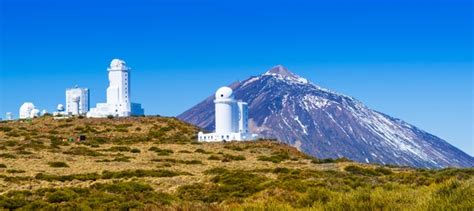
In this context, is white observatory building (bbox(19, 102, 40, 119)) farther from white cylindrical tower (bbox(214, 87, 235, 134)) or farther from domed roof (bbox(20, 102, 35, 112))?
white cylindrical tower (bbox(214, 87, 235, 134))

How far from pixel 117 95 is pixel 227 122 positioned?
23.5 meters

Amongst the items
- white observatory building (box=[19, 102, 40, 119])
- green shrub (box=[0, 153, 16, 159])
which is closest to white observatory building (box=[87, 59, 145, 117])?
white observatory building (box=[19, 102, 40, 119])

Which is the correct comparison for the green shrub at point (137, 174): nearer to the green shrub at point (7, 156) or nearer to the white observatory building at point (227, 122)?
the green shrub at point (7, 156)

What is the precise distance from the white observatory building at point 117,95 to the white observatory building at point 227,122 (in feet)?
63.4

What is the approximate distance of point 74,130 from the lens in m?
74.8

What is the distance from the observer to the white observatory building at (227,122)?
69.2m

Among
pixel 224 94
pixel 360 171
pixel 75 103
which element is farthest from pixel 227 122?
pixel 75 103

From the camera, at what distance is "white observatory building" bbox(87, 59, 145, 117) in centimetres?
8944

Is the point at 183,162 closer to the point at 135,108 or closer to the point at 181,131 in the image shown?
the point at 181,131

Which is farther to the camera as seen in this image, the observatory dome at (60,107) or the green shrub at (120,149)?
the observatory dome at (60,107)

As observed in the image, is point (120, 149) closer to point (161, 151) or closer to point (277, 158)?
point (161, 151)

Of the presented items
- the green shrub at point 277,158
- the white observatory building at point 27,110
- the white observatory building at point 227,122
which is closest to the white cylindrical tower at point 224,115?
the white observatory building at point 227,122

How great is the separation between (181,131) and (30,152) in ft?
84.8

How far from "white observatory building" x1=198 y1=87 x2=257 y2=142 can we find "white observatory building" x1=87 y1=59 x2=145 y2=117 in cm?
1932
